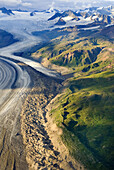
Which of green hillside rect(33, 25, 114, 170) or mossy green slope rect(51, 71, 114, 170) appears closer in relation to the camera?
mossy green slope rect(51, 71, 114, 170)

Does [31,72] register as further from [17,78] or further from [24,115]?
[24,115]

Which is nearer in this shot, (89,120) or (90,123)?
(90,123)

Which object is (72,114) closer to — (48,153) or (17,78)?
(48,153)

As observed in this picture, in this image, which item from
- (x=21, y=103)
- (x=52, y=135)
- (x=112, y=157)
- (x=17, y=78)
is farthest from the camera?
(x=17, y=78)

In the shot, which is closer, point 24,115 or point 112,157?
point 112,157

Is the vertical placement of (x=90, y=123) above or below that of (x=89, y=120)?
below

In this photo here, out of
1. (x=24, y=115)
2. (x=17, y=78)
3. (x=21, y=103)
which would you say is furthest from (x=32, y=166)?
(x=17, y=78)

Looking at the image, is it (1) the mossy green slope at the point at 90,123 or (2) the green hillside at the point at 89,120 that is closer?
(1) the mossy green slope at the point at 90,123

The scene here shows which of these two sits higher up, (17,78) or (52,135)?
(17,78)

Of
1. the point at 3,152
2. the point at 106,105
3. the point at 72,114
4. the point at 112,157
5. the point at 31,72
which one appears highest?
the point at 31,72

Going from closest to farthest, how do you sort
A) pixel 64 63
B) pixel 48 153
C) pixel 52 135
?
pixel 48 153 → pixel 52 135 → pixel 64 63
